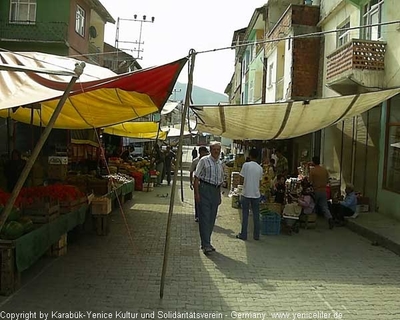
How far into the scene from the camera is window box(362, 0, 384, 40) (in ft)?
37.7

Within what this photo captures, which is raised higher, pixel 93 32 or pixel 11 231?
pixel 93 32

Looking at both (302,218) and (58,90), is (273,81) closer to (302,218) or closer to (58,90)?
(302,218)

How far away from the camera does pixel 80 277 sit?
19.6ft

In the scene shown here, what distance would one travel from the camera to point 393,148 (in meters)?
10.8

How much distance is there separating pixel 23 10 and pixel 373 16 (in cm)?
1564

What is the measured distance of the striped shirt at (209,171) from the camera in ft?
25.1

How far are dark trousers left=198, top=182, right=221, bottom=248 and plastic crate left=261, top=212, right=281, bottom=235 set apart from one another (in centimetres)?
196

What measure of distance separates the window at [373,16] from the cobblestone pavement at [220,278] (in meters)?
5.84

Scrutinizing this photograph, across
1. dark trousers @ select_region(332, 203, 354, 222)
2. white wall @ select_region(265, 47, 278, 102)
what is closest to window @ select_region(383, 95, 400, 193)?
dark trousers @ select_region(332, 203, 354, 222)

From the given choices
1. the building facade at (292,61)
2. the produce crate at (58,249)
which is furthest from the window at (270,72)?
the produce crate at (58,249)

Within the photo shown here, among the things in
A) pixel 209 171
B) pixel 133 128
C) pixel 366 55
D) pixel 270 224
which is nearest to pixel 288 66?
pixel 366 55

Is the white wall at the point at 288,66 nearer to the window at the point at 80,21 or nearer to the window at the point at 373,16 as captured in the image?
the window at the point at 373,16

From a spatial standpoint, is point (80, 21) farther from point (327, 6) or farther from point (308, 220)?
point (308, 220)

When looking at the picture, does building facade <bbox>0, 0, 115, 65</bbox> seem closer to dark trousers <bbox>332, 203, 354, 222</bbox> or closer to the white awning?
the white awning
